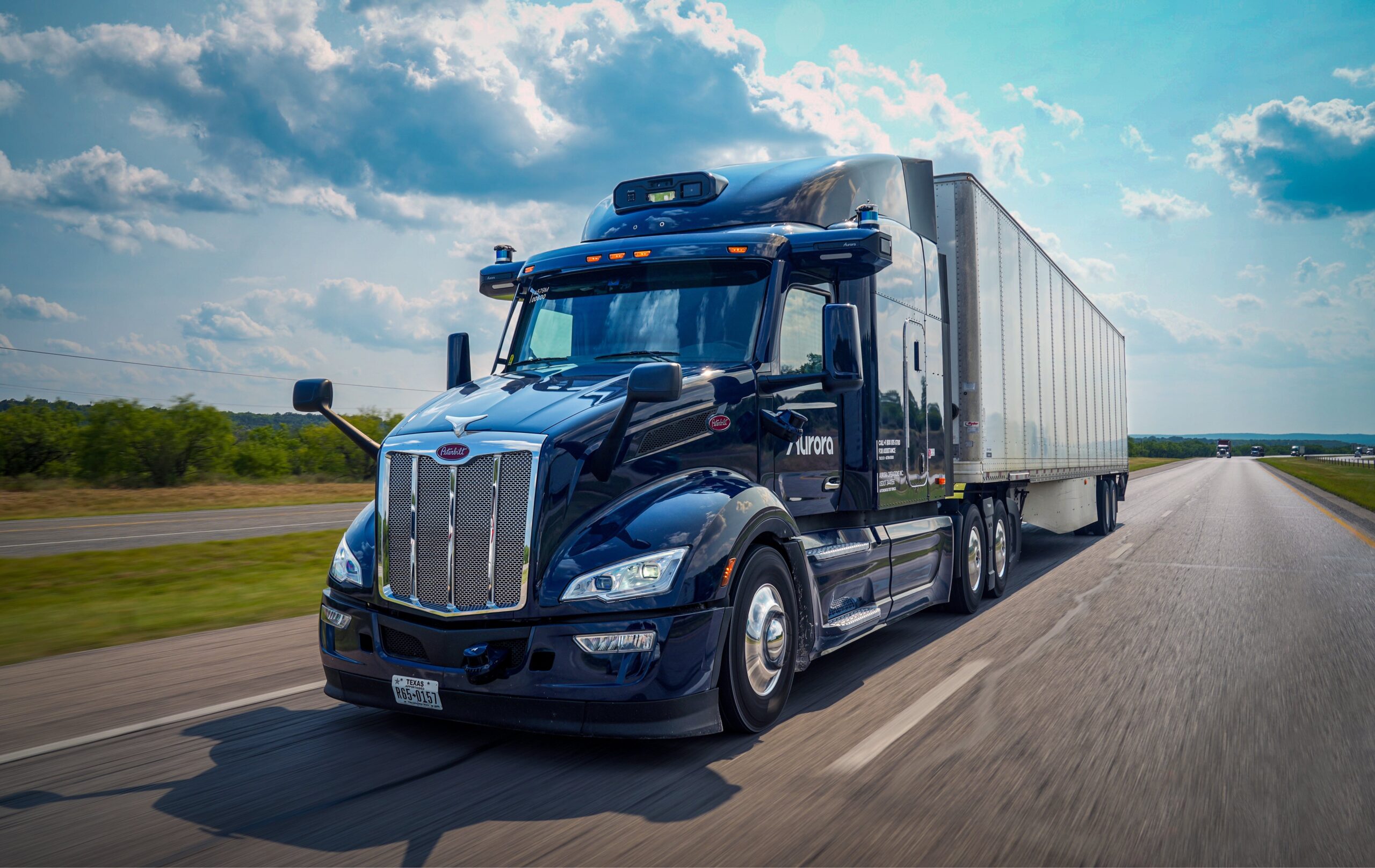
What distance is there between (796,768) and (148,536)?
18.5m

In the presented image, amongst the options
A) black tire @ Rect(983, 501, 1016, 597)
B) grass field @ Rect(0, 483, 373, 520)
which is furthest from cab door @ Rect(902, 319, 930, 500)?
grass field @ Rect(0, 483, 373, 520)

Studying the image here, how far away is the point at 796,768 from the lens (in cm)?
458

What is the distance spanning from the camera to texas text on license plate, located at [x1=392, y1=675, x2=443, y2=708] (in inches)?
185

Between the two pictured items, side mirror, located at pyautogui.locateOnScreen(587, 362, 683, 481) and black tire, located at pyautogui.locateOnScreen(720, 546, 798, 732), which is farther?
black tire, located at pyautogui.locateOnScreen(720, 546, 798, 732)

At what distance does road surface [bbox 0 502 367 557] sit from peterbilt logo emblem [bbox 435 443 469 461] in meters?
13.8

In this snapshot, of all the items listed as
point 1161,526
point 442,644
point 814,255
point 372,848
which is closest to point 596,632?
point 442,644

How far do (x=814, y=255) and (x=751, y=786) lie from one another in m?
3.51

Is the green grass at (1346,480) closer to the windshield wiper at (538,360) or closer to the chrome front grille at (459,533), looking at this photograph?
the windshield wiper at (538,360)

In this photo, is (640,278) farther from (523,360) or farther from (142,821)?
(142,821)

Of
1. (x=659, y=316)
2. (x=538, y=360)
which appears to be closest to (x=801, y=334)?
(x=659, y=316)

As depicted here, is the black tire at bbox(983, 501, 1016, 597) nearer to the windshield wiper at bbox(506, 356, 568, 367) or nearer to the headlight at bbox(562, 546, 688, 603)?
the windshield wiper at bbox(506, 356, 568, 367)

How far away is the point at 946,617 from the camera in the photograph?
9.25m

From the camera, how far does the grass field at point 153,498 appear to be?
2855 cm

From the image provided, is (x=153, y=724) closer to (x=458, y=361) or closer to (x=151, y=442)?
(x=458, y=361)
